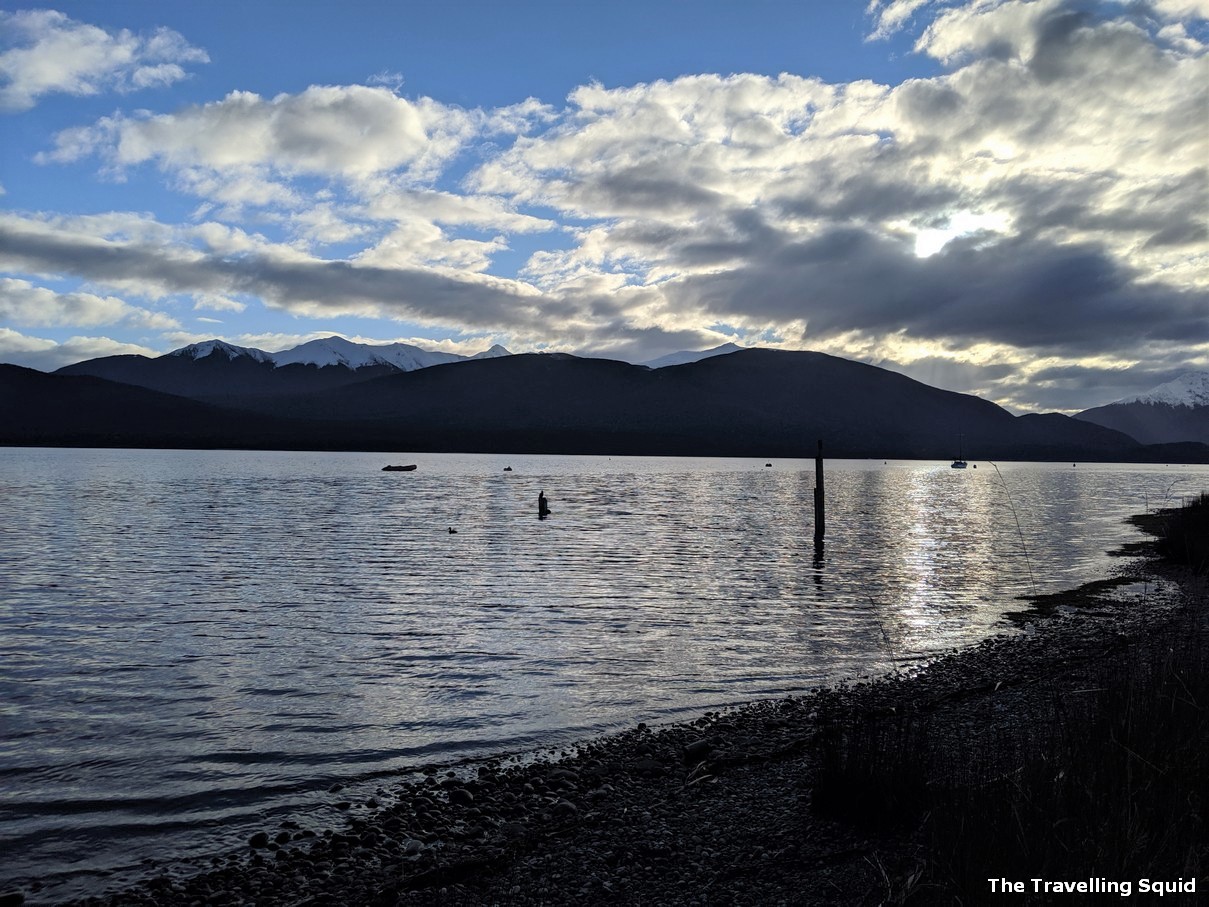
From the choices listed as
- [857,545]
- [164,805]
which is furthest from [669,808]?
[857,545]

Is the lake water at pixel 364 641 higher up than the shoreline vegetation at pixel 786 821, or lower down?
lower down

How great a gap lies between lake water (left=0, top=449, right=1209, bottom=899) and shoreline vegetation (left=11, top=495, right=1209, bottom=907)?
3.85ft

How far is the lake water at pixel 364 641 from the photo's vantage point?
10195 mm

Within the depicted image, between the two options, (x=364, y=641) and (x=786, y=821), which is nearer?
(x=786, y=821)

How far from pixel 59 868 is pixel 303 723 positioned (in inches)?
179

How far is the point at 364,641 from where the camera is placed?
18.4m

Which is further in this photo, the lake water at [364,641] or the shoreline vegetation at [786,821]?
the lake water at [364,641]

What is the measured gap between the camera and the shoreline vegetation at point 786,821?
5.63m

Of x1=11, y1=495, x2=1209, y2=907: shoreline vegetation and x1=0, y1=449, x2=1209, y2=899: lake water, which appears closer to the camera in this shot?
x1=11, y1=495, x2=1209, y2=907: shoreline vegetation

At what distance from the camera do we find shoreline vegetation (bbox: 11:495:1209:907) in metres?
5.63

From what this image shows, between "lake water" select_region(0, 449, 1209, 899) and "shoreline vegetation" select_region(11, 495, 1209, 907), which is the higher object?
"shoreline vegetation" select_region(11, 495, 1209, 907)

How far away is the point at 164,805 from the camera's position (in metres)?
9.65

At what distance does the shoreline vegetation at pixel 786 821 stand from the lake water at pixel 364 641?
117 centimetres

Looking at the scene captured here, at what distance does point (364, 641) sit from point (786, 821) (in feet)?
41.9
